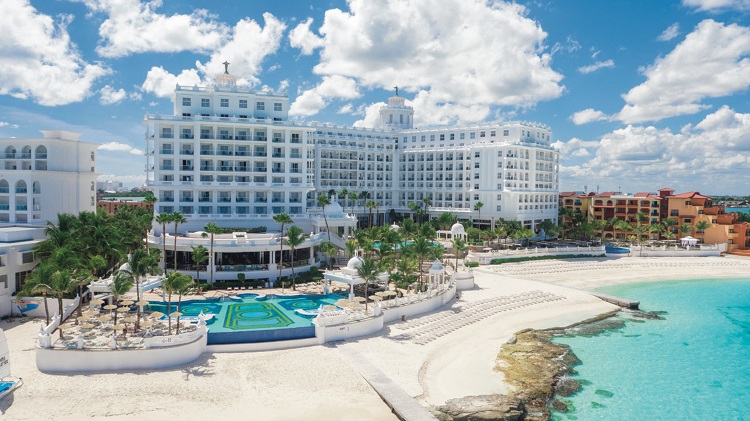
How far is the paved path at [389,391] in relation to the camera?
2580cm

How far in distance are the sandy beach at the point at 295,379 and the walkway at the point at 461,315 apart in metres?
0.12

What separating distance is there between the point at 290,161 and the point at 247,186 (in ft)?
26.0

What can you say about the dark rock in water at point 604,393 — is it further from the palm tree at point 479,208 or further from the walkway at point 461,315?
the palm tree at point 479,208

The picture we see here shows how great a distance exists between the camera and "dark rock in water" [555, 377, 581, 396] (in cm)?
3142

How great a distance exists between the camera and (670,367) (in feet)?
121

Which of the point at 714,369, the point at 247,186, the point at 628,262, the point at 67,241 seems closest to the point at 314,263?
the point at 247,186

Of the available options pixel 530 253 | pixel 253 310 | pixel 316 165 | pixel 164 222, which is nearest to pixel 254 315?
pixel 253 310

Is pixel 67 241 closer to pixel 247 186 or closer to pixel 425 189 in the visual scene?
pixel 247 186

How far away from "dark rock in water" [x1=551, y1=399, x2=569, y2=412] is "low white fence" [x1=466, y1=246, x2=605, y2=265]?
43.6m

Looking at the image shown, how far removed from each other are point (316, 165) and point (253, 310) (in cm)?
6480

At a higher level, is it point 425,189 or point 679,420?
point 425,189

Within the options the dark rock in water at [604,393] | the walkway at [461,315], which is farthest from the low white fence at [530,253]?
the dark rock in water at [604,393]

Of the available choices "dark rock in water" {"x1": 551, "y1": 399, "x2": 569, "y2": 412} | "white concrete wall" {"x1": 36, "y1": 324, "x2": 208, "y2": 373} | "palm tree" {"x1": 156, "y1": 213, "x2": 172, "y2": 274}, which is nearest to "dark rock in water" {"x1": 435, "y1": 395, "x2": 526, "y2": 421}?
"dark rock in water" {"x1": 551, "y1": 399, "x2": 569, "y2": 412}

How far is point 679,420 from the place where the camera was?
94.6 feet
